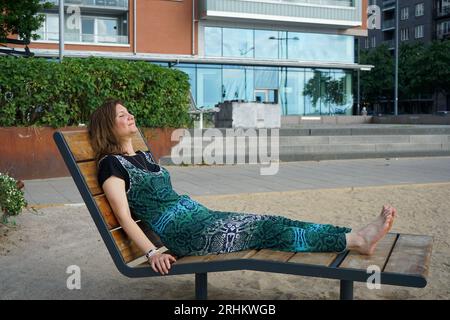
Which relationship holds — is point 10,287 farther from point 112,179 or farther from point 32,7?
point 32,7

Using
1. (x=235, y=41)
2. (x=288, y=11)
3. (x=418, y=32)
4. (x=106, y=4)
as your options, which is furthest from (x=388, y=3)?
(x=106, y=4)

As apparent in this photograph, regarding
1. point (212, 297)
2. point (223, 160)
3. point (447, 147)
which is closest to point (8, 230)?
point (212, 297)

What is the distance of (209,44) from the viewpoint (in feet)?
117

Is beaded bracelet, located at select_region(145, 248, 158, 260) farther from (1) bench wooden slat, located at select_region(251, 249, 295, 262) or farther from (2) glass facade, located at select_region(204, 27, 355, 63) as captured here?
(2) glass facade, located at select_region(204, 27, 355, 63)

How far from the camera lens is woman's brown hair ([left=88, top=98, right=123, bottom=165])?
3.57 meters

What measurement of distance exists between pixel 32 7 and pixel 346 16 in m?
24.4

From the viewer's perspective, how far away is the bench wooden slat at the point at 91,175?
3.45 meters

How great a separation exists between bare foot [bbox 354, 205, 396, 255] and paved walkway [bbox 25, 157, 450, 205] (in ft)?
16.9

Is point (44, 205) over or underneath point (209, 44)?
underneath

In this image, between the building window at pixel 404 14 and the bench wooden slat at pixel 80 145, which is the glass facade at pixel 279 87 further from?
the building window at pixel 404 14

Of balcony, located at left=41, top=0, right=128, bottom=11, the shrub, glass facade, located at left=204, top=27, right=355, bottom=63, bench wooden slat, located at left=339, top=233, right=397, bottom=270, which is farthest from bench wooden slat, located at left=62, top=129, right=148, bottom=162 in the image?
balcony, located at left=41, top=0, right=128, bottom=11

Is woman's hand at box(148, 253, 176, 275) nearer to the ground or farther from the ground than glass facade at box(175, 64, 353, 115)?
nearer to the ground

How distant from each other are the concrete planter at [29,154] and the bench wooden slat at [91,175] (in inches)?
253

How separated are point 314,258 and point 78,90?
7752 mm
